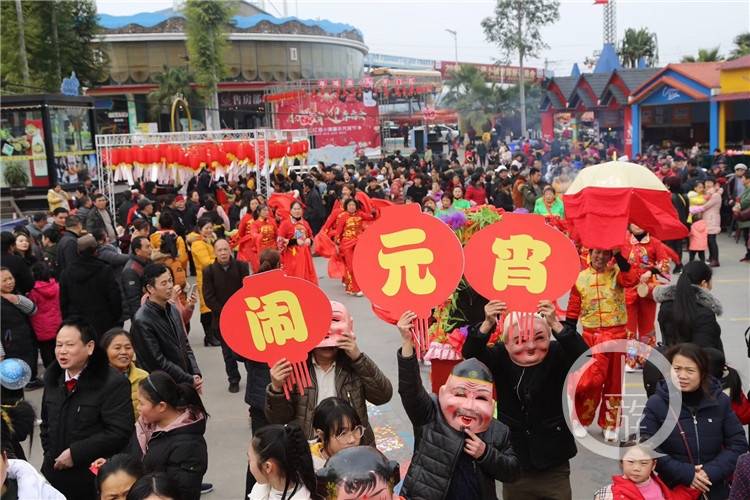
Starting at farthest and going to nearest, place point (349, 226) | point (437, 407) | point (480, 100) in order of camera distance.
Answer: point (480, 100) → point (349, 226) → point (437, 407)

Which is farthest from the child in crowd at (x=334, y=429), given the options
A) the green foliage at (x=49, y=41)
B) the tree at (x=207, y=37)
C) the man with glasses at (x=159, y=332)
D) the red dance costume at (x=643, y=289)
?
the tree at (x=207, y=37)

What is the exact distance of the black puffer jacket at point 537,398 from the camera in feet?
12.8

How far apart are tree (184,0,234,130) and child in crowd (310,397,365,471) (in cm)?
3484

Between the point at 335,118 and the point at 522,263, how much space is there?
29187 mm

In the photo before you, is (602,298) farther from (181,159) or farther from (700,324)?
(181,159)

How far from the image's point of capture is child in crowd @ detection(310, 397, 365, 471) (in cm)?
318

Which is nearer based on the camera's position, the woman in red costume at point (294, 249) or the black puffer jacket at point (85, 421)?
the black puffer jacket at point (85, 421)

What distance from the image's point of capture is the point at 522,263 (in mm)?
3791

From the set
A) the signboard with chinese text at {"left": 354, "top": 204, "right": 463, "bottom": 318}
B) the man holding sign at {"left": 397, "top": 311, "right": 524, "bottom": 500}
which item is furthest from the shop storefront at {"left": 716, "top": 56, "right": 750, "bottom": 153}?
the man holding sign at {"left": 397, "top": 311, "right": 524, "bottom": 500}

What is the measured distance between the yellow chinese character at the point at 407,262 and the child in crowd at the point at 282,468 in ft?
3.31

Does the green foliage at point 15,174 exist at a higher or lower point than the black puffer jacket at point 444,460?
higher

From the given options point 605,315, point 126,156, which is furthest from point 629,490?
point 126,156

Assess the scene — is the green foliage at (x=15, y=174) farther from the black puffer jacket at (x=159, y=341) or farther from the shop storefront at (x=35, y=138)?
the black puffer jacket at (x=159, y=341)

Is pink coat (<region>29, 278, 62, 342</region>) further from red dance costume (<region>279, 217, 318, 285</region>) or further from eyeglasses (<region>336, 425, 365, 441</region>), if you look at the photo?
Answer: eyeglasses (<region>336, 425, 365, 441</region>)
